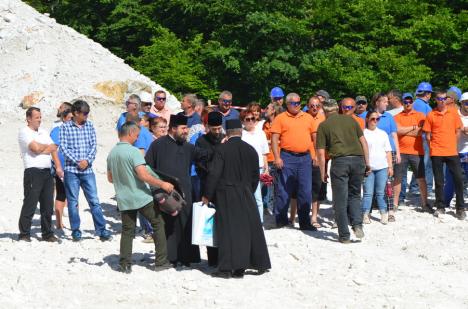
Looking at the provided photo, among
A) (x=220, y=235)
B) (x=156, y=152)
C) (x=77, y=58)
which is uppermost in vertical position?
(x=77, y=58)

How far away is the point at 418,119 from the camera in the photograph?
43.0ft

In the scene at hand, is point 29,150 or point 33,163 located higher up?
point 29,150

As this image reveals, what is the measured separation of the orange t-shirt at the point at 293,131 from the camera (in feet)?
38.2

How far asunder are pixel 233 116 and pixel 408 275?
385cm

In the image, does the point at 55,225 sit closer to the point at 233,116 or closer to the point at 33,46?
the point at 233,116

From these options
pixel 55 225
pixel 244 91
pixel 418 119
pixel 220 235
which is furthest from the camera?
pixel 244 91

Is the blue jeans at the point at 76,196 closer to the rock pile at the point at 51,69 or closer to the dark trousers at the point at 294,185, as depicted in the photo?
the dark trousers at the point at 294,185

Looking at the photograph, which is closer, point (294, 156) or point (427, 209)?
point (294, 156)

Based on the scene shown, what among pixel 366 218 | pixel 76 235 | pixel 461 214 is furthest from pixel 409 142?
pixel 76 235

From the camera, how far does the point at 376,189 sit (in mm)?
12328

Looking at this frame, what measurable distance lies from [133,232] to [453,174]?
19.6 feet

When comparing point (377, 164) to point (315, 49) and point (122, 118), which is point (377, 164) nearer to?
point (122, 118)

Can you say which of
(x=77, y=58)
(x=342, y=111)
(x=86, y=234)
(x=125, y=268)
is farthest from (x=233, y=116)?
(x=77, y=58)

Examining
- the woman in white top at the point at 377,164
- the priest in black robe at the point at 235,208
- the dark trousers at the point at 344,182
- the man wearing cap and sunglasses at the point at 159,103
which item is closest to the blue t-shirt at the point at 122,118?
the man wearing cap and sunglasses at the point at 159,103
